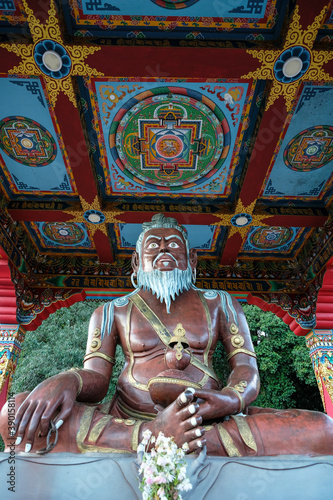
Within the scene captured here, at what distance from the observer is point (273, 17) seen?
2914mm

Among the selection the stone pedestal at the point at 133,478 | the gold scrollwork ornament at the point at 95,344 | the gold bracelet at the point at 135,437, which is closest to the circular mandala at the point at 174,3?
the gold scrollwork ornament at the point at 95,344

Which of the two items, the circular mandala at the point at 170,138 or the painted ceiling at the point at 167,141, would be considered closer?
the painted ceiling at the point at 167,141

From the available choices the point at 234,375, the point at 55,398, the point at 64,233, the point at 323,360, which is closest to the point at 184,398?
the point at 55,398

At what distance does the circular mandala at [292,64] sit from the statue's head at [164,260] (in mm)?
1660

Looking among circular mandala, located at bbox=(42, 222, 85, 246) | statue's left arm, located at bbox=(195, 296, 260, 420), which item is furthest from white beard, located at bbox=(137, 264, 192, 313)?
circular mandala, located at bbox=(42, 222, 85, 246)

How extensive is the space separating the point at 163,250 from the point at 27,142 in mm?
2472

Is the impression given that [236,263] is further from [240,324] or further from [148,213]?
[240,324]

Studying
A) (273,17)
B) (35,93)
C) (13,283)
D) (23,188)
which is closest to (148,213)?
(23,188)

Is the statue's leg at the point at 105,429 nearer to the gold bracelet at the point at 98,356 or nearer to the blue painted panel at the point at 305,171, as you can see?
the gold bracelet at the point at 98,356

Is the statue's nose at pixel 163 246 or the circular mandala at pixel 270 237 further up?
the circular mandala at pixel 270 237

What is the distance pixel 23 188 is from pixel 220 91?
2.77 meters

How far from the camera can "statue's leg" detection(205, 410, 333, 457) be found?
1.53m

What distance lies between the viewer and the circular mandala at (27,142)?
3.88 meters

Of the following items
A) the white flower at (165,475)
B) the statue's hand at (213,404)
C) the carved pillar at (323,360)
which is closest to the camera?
the white flower at (165,475)
